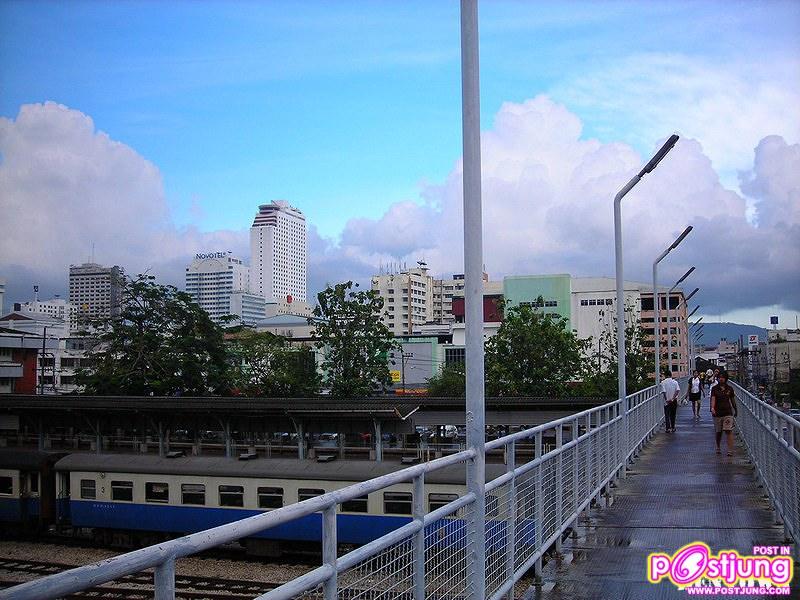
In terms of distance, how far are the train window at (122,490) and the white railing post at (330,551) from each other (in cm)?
2209

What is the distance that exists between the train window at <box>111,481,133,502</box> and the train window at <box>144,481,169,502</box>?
0.69 m

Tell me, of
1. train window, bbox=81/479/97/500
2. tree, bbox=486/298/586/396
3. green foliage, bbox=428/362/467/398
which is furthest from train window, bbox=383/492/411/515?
green foliage, bbox=428/362/467/398

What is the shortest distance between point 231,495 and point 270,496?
47.4 inches

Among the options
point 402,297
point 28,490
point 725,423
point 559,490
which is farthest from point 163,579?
point 402,297

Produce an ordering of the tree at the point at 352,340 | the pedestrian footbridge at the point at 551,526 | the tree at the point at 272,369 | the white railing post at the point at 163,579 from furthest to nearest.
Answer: the tree at the point at 272,369
the tree at the point at 352,340
the pedestrian footbridge at the point at 551,526
the white railing post at the point at 163,579

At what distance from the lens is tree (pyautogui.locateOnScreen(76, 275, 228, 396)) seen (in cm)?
4050

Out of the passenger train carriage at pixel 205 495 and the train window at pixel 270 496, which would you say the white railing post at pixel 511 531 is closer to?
the passenger train carriage at pixel 205 495

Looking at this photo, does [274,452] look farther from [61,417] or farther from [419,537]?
[419,537]

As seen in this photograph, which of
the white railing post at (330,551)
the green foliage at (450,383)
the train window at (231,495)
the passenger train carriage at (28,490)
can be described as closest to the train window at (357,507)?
the train window at (231,495)

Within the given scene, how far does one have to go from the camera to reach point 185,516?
872 inches

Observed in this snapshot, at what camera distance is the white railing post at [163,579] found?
2.23m

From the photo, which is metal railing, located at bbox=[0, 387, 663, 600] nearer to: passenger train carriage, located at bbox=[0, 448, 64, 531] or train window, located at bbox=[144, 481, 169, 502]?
train window, located at bbox=[144, 481, 169, 502]

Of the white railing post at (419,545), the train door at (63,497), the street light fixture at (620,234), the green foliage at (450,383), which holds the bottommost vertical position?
the train door at (63,497)

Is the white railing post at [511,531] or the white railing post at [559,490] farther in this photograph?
the white railing post at [559,490]
